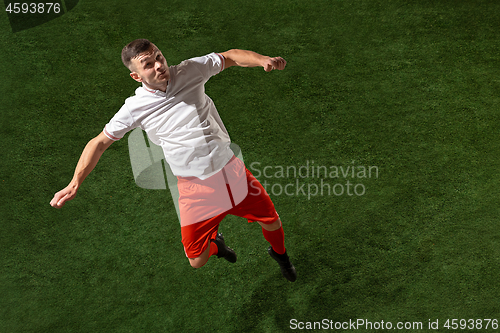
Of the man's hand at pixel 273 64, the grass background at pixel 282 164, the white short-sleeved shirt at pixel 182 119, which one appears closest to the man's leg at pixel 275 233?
the grass background at pixel 282 164

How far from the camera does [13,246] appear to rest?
3627 mm

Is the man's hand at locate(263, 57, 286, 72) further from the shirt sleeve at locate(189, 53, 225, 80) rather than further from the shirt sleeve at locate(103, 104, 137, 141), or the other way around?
the shirt sleeve at locate(103, 104, 137, 141)

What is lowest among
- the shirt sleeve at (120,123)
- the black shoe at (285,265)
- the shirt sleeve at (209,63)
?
the black shoe at (285,265)

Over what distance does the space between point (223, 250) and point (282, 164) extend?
1.03 m

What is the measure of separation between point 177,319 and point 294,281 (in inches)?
37.5

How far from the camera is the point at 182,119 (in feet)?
8.30

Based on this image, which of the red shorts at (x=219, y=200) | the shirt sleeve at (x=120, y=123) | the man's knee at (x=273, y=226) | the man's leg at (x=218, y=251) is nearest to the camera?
the shirt sleeve at (x=120, y=123)

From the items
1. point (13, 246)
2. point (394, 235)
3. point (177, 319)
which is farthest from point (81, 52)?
point (394, 235)

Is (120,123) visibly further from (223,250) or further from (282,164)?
(282,164)

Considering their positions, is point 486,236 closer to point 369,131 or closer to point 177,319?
point 369,131

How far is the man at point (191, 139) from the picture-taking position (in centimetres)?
246

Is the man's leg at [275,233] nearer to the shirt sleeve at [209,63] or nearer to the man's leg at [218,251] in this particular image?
the man's leg at [218,251]

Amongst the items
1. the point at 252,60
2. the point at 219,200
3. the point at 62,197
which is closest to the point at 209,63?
the point at 252,60

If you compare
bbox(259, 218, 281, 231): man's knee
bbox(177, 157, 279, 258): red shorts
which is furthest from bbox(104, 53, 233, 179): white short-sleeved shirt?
bbox(259, 218, 281, 231): man's knee
